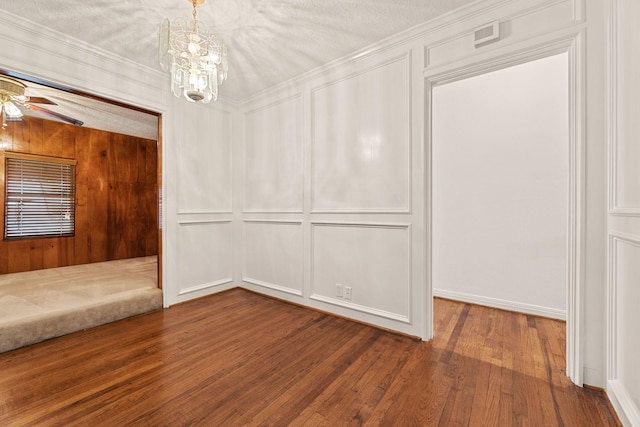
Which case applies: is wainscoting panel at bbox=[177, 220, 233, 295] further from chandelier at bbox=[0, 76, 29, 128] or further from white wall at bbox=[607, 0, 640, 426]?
white wall at bbox=[607, 0, 640, 426]

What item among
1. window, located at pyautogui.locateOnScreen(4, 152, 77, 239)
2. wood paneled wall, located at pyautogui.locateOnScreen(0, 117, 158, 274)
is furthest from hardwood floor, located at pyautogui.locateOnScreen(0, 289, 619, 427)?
window, located at pyautogui.locateOnScreen(4, 152, 77, 239)

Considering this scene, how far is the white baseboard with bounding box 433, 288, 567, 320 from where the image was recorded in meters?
2.86

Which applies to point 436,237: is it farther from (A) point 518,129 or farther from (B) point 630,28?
(B) point 630,28

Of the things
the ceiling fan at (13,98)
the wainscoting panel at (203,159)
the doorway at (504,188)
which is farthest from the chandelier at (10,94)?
the doorway at (504,188)

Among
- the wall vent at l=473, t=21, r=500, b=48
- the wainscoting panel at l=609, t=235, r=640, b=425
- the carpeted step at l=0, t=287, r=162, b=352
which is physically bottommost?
the carpeted step at l=0, t=287, r=162, b=352

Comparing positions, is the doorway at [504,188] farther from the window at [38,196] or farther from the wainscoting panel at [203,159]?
the window at [38,196]

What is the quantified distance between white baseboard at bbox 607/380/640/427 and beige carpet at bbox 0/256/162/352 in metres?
3.69

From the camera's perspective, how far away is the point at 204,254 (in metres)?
3.62

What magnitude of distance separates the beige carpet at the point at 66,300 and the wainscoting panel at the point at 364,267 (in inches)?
73.1

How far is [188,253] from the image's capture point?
3.45 metres

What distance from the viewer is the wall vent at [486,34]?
2049 millimetres

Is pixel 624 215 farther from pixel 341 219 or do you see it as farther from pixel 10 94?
pixel 10 94

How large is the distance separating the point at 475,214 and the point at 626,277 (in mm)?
1956

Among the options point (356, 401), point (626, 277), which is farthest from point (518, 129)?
point (356, 401)
